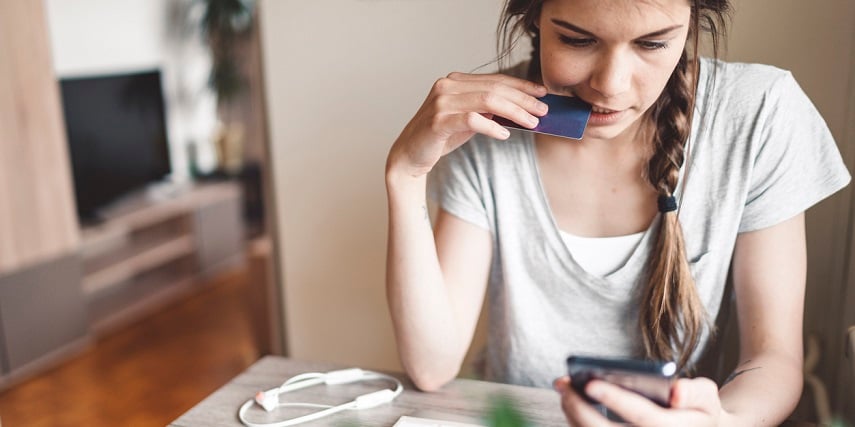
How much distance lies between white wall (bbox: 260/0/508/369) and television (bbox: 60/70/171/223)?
2.07 m

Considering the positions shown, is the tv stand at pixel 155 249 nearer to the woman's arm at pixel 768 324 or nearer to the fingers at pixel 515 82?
the fingers at pixel 515 82

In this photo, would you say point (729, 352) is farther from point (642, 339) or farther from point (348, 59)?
point (348, 59)

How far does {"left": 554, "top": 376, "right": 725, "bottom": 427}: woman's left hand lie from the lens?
530 mm

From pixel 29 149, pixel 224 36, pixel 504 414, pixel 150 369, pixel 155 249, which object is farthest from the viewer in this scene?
pixel 224 36

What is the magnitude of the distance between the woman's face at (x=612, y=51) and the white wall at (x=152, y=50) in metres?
2.56

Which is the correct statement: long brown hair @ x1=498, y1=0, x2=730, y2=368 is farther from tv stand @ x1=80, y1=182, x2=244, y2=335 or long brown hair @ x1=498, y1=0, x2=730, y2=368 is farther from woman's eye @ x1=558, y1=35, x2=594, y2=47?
tv stand @ x1=80, y1=182, x2=244, y2=335

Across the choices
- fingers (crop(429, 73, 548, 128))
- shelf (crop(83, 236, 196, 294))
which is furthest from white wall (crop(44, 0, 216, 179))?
fingers (crop(429, 73, 548, 128))

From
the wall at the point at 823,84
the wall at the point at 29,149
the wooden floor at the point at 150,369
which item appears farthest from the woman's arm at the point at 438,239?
the wall at the point at 29,149

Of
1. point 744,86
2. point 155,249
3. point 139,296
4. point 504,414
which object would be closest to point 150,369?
point 139,296

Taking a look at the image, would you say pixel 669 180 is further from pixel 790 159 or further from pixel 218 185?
pixel 218 185

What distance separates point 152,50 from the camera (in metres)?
3.43

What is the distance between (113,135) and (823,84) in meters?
2.76

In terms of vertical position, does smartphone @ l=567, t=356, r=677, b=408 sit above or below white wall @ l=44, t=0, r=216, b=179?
below

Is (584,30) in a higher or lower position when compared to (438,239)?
higher
